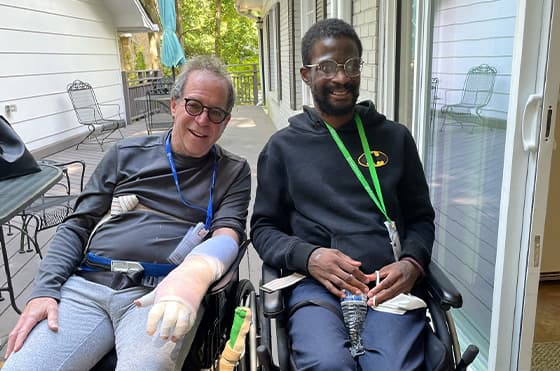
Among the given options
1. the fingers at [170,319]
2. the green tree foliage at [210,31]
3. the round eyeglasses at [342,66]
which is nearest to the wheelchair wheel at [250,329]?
the fingers at [170,319]

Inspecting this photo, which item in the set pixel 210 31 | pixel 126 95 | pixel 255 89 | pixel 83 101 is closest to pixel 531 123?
pixel 83 101

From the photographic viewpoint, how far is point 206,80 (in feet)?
5.50

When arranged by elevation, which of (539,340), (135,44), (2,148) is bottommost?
(539,340)

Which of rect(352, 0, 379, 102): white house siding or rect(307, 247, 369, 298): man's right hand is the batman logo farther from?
rect(352, 0, 379, 102): white house siding

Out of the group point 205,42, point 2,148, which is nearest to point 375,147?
point 2,148

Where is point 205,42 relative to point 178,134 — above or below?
above

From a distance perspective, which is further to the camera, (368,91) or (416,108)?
(368,91)

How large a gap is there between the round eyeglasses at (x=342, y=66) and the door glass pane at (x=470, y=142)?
1.75 ft

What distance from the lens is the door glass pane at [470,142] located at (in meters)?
1.75

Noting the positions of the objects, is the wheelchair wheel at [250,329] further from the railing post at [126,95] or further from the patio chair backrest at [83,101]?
the railing post at [126,95]

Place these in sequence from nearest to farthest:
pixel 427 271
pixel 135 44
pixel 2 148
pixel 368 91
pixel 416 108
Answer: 1. pixel 427 271
2. pixel 2 148
3. pixel 416 108
4. pixel 368 91
5. pixel 135 44

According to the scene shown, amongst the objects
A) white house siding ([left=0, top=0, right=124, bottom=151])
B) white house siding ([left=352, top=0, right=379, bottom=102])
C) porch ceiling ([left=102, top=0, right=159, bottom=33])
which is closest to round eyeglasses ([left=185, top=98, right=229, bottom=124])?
white house siding ([left=352, top=0, right=379, bottom=102])

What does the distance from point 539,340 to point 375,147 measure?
1438mm

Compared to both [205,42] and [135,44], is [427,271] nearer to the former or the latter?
[135,44]
